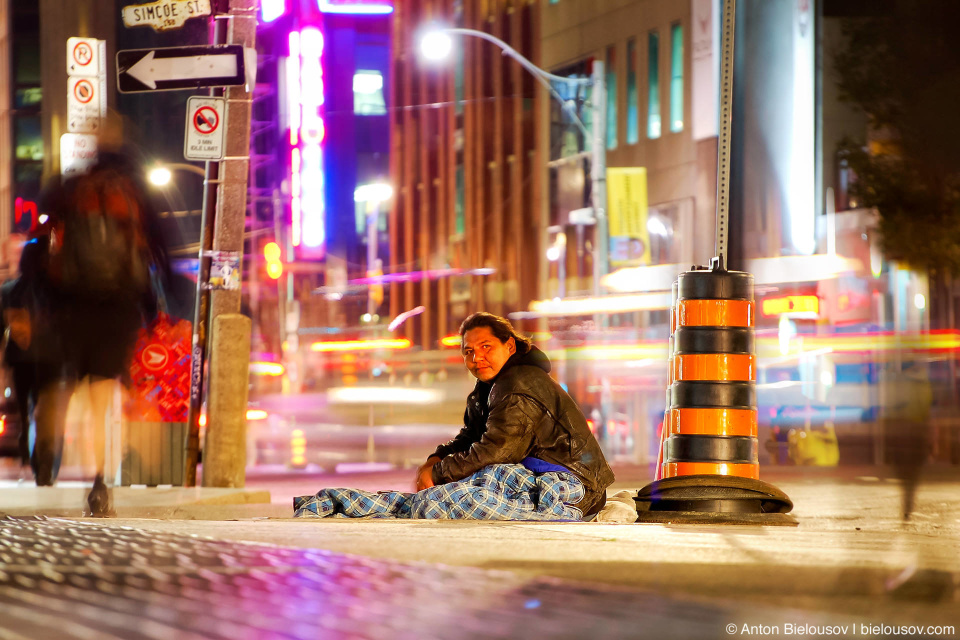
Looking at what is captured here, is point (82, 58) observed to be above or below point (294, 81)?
below

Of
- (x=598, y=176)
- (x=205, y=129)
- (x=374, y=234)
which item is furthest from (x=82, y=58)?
(x=374, y=234)

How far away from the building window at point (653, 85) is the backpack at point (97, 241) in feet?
94.2

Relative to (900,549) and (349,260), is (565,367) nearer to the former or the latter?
(900,549)

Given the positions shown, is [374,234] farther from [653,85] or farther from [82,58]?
[82,58]

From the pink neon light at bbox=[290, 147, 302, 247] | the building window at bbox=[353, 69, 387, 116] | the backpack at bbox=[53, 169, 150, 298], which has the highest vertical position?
the building window at bbox=[353, 69, 387, 116]

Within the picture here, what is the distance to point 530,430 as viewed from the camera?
607cm

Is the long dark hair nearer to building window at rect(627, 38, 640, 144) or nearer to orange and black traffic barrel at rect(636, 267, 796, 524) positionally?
orange and black traffic barrel at rect(636, 267, 796, 524)

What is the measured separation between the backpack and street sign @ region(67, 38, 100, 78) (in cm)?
972

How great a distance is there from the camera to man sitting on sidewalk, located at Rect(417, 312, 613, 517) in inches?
237

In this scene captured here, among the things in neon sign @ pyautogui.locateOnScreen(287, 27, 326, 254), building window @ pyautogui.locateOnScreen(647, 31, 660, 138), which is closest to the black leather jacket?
building window @ pyautogui.locateOnScreen(647, 31, 660, 138)

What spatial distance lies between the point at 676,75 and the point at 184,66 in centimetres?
2612

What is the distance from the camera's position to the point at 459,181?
170 feet

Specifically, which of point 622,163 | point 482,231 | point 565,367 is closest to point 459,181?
point 482,231

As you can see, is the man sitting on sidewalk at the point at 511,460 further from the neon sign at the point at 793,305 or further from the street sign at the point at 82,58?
the neon sign at the point at 793,305
